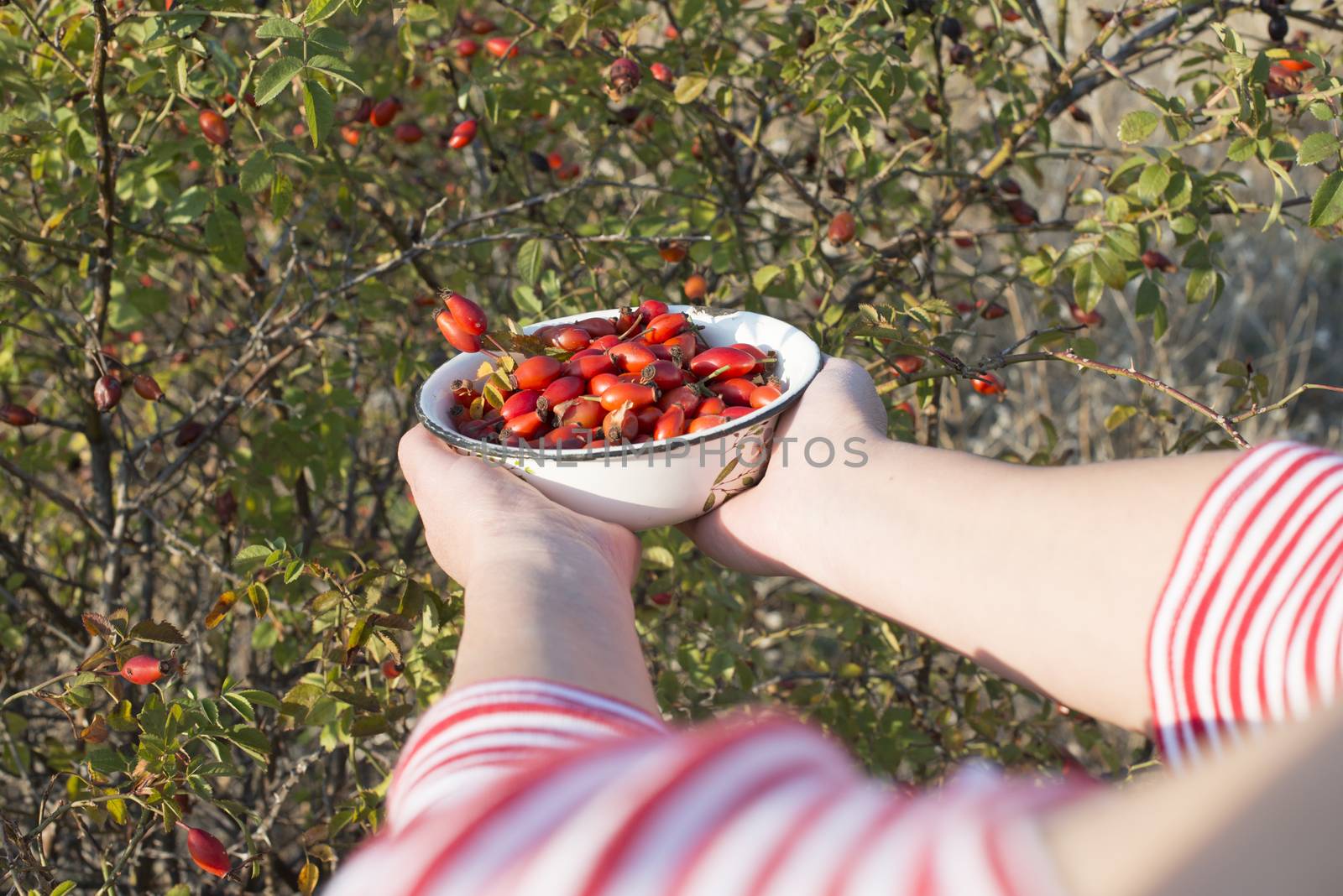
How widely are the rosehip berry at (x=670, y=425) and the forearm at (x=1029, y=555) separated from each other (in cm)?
23

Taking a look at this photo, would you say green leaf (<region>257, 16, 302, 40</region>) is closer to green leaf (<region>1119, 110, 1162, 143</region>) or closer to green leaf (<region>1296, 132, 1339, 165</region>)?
green leaf (<region>1119, 110, 1162, 143</region>)

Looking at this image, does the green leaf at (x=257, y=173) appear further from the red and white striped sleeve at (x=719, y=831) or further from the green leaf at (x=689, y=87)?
the red and white striped sleeve at (x=719, y=831)

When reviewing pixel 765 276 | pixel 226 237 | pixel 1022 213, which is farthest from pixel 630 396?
pixel 1022 213

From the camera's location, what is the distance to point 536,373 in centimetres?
138

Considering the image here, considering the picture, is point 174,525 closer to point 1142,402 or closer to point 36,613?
point 36,613

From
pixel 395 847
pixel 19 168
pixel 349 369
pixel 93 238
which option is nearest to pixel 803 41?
pixel 349 369

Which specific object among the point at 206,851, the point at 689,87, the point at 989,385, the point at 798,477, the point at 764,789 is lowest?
the point at 206,851

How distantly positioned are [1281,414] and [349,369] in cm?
346

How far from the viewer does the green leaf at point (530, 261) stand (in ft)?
5.72

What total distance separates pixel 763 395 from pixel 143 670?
83 cm

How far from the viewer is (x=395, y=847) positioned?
1.77ft

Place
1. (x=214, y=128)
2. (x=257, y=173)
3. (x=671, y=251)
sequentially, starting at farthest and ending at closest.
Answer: (x=671, y=251) < (x=214, y=128) < (x=257, y=173)

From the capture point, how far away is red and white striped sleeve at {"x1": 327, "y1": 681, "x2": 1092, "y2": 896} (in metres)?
0.46

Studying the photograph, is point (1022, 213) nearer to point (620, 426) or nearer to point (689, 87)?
point (689, 87)
